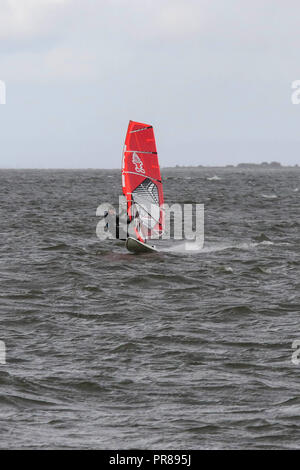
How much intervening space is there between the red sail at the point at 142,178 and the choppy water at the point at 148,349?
1.38m

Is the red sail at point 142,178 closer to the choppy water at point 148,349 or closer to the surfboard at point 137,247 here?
the surfboard at point 137,247

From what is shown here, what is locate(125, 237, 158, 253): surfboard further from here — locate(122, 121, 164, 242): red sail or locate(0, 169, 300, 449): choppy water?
locate(0, 169, 300, 449): choppy water

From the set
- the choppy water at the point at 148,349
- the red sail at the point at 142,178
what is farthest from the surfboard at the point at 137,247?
the choppy water at the point at 148,349

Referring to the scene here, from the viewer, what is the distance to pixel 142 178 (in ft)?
78.5

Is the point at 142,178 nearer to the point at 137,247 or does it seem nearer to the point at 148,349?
the point at 137,247

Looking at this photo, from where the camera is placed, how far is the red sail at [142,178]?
23.3 meters

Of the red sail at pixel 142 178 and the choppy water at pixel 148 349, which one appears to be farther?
the red sail at pixel 142 178

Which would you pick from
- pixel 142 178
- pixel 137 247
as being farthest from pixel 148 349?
pixel 137 247

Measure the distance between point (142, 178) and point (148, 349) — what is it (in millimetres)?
11426

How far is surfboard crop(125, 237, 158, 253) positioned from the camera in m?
24.6

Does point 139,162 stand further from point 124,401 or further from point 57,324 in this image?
point 124,401

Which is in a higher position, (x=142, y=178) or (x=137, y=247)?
(x=142, y=178)
